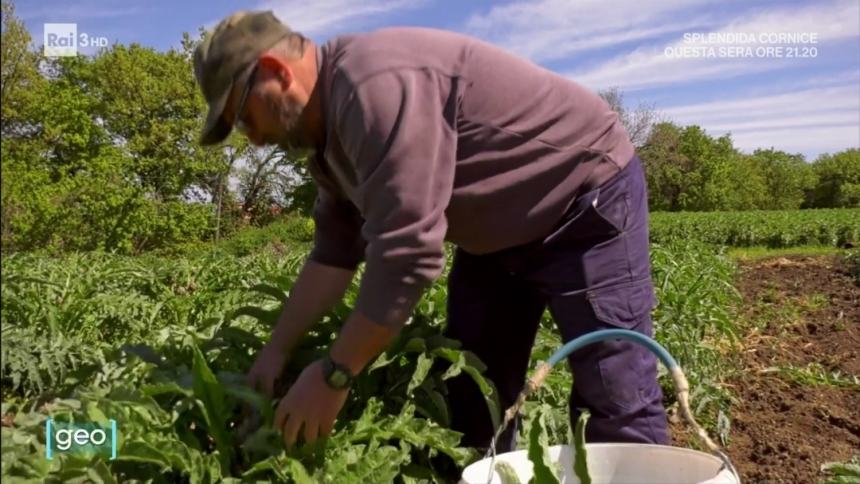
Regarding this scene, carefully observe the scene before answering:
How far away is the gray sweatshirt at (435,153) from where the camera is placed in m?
1.79

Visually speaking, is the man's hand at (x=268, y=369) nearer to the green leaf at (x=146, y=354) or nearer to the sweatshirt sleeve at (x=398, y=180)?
the green leaf at (x=146, y=354)

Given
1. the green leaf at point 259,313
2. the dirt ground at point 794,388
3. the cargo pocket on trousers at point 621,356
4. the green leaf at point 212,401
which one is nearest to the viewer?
the green leaf at point 212,401

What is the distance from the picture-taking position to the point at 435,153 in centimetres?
183

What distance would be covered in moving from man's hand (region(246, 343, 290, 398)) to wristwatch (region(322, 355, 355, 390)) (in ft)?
1.20

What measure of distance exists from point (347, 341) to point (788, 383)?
4056 mm

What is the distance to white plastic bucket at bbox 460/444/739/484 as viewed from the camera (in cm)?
191

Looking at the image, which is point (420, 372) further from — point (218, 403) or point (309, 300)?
point (218, 403)

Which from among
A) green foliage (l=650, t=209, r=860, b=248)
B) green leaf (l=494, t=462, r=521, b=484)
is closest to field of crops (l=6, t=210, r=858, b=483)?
green leaf (l=494, t=462, r=521, b=484)

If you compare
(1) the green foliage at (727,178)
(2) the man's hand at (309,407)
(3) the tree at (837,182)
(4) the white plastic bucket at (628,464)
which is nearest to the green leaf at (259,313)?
(2) the man's hand at (309,407)

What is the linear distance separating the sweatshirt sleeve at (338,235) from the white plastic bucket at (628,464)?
760mm

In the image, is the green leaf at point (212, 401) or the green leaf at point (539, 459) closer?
the green leaf at point (539, 459)

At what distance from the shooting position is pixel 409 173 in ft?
5.83

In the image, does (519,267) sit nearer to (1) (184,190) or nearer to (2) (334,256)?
(2) (334,256)

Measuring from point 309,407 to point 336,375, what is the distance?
115 millimetres
